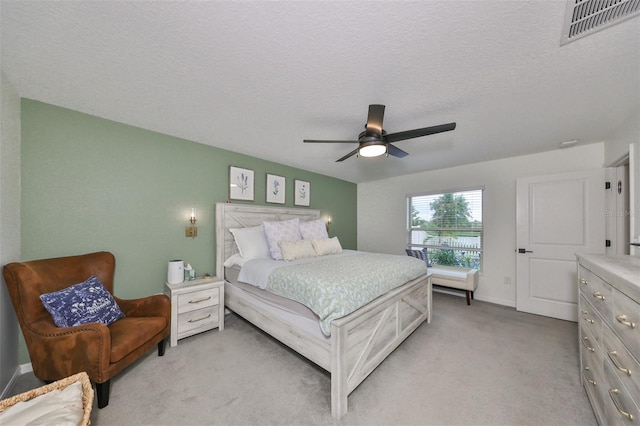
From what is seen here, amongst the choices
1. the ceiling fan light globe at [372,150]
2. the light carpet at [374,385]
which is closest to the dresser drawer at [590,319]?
the light carpet at [374,385]

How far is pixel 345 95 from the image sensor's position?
77.0 inches

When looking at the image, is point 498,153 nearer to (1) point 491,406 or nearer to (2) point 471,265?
(2) point 471,265

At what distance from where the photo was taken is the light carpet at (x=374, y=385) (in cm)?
160

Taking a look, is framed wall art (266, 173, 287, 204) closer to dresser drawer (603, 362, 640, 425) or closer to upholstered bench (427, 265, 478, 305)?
upholstered bench (427, 265, 478, 305)

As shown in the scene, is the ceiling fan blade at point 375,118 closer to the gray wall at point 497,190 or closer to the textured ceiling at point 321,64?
the textured ceiling at point 321,64

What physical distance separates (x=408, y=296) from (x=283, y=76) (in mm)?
2494

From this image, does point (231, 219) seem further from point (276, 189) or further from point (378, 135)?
point (378, 135)

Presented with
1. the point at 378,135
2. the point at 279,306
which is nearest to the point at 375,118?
the point at 378,135

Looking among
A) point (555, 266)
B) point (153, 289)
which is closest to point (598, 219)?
point (555, 266)

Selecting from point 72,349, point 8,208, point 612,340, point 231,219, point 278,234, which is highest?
point 8,208

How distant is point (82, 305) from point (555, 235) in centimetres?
556

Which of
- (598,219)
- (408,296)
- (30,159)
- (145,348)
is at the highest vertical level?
(30,159)

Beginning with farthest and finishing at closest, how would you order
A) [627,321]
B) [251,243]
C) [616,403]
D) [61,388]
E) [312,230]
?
[312,230] < [251,243] < [61,388] < [616,403] < [627,321]

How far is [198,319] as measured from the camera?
8.62 ft
